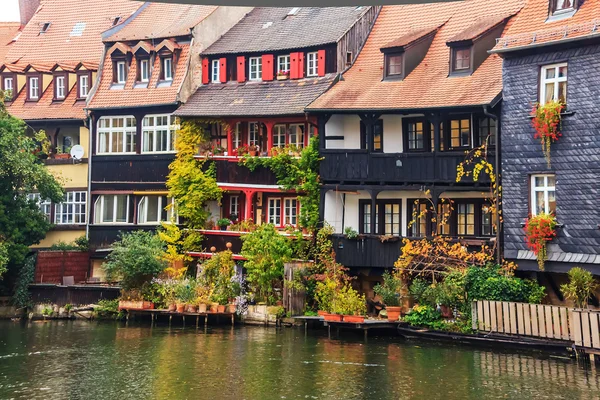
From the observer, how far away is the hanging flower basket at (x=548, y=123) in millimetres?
26734

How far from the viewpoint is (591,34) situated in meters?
25.8

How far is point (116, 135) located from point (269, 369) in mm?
19828

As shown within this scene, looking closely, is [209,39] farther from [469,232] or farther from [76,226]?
[469,232]

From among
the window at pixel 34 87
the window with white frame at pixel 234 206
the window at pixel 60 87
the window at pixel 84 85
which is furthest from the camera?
the window at pixel 34 87

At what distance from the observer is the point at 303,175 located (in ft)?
113

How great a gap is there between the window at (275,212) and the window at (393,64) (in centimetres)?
699

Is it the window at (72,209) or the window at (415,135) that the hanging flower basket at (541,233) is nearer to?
the window at (415,135)

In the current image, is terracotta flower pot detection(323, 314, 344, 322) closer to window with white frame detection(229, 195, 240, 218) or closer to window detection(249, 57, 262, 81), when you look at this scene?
window with white frame detection(229, 195, 240, 218)

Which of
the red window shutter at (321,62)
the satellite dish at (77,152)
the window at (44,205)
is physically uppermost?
the red window shutter at (321,62)

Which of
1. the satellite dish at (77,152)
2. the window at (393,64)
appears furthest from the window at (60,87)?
the window at (393,64)

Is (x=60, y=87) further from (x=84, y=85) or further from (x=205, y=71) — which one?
(x=205, y=71)

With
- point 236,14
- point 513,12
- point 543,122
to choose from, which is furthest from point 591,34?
point 236,14

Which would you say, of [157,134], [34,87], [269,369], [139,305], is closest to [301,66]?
[157,134]

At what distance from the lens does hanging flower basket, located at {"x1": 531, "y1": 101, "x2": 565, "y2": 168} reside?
2673 centimetres
